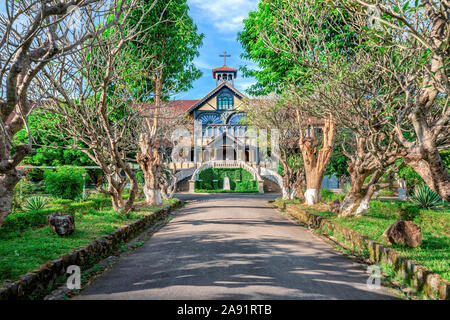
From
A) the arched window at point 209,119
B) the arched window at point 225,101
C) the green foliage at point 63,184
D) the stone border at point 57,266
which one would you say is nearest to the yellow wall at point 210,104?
the arched window at point 225,101

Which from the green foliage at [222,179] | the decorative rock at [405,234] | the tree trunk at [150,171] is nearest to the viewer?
the decorative rock at [405,234]

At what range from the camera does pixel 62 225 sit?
709cm

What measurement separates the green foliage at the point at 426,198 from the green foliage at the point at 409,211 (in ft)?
5.06

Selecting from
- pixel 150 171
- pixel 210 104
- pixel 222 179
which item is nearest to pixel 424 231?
pixel 150 171

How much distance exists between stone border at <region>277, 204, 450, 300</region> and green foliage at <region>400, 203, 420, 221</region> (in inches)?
127

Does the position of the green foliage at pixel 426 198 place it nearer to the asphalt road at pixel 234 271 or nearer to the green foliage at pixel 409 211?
the green foliage at pixel 409 211

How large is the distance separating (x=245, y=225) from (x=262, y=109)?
11.1 meters

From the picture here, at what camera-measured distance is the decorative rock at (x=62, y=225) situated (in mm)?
7066

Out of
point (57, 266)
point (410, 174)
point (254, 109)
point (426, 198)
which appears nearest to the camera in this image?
point (57, 266)

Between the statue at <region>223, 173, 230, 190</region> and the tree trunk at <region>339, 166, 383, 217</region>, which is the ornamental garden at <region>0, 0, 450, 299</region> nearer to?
the tree trunk at <region>339, 166, 383, 217</region>

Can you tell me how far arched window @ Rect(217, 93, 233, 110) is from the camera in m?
41.1

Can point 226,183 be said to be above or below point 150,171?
below

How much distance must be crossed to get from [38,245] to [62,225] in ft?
3.77

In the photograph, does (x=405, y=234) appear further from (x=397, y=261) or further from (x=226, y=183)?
(x=226, y=183)
